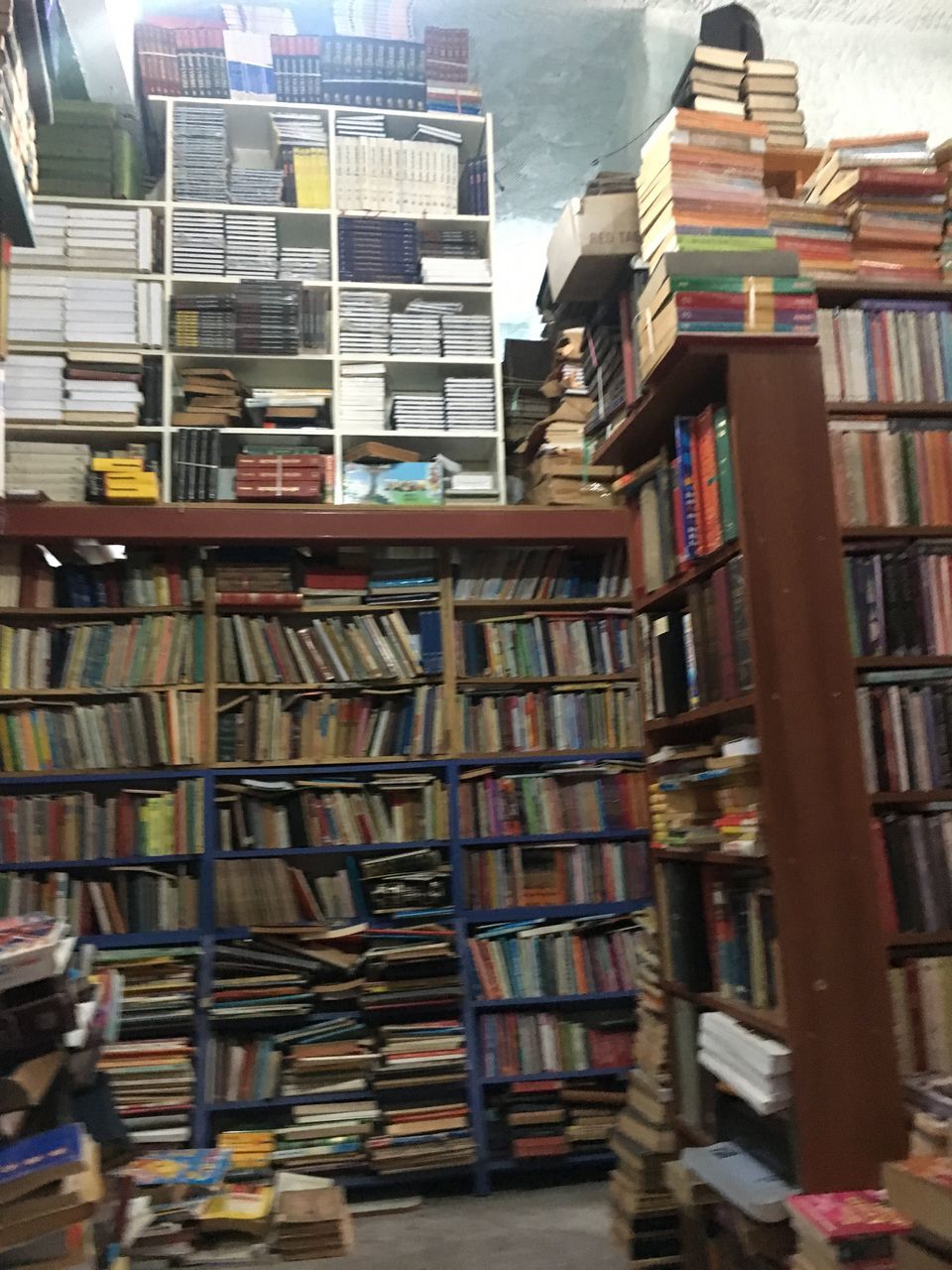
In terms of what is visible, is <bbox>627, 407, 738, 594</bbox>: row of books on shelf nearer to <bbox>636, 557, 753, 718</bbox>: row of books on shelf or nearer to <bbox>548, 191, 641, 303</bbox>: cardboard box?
<bbox>636, 557, 753, 718</bbox>: row of books on shelf

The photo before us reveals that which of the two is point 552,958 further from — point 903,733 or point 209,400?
point 209,400

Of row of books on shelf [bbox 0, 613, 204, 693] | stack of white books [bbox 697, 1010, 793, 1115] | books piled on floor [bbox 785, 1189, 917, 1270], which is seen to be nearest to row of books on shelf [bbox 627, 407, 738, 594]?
stack of white books [bbox 697, 1010, 793, 1115]

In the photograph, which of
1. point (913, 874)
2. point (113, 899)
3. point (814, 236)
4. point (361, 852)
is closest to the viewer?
point (913, 874)

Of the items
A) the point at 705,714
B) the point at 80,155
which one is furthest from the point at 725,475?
the point at 80,155

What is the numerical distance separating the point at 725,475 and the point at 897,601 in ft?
1.62

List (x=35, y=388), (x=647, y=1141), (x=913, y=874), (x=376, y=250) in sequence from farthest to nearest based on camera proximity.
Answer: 1. (x=376, y=250)
2. (x=35, y=388)
3. (x=647, y=1141)
4. (x=913, y=874)

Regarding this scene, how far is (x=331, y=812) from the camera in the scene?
3.61m

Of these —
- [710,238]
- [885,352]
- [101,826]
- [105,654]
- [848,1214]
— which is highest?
[710,238]

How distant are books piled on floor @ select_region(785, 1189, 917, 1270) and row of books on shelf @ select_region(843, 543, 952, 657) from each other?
3.55 feet

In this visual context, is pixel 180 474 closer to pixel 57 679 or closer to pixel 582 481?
pixel 57 679

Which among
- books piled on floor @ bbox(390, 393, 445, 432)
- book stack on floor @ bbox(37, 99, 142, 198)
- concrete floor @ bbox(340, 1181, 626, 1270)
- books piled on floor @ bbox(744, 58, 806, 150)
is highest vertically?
book stack on floor @ bbox(37, 99, 142, 198)

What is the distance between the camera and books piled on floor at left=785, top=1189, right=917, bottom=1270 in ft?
5.45

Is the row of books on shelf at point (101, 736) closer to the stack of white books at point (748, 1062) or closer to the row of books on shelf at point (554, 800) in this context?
the row of books on shelf at point (554, 800)

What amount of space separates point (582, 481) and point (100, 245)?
218cm
